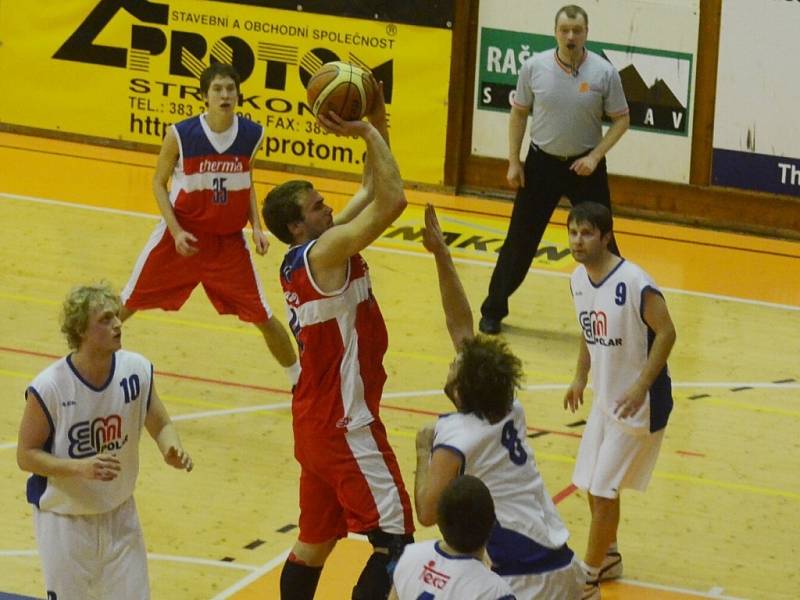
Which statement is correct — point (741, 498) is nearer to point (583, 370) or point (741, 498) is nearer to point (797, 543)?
point (797, 543)

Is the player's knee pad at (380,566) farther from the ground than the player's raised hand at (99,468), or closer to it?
closer to it

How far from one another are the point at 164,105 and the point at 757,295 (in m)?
6.49

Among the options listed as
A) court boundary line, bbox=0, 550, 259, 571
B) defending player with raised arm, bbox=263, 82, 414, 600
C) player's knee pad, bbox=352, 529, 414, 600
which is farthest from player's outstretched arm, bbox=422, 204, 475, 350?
court boundary line, bbox=0, 550, 259, 571

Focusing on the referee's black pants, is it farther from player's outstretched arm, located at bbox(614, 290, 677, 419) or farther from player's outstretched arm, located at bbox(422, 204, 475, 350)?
player's outstretched arm, located at bbox(422, 204, 475, 350)

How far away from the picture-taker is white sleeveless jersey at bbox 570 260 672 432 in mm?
7680

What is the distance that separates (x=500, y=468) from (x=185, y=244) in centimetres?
449

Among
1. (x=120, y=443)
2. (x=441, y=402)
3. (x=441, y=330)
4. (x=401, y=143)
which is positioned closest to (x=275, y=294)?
(x=441, y=330)

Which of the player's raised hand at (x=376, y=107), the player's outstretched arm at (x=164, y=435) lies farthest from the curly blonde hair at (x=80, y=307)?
the player's raised hand at (x=376, y=107)

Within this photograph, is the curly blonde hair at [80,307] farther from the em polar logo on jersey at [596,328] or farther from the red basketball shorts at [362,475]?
the em polar logo on jersey at [596,328]

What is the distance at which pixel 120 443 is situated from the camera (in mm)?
6348

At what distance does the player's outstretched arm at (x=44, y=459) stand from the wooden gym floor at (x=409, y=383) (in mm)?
1792

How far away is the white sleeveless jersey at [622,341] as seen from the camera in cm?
768

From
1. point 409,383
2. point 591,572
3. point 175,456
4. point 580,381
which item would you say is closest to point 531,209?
point 409,383

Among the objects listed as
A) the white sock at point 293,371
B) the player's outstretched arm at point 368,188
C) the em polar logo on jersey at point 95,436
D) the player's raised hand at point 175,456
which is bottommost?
the white sock at point 293,371
